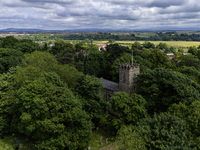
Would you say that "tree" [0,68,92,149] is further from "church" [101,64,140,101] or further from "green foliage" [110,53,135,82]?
"green foliage" [110,53,135,82]

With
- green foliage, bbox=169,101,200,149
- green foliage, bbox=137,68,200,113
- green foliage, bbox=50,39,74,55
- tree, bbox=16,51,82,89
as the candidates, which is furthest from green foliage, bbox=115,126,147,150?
green foliage, bbox=50,39,74,55

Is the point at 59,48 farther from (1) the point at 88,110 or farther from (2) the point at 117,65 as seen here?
(1) the point at 88,110

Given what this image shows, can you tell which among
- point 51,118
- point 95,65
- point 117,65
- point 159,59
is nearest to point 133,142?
point 51,118

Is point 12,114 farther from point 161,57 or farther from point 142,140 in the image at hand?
point 161,57

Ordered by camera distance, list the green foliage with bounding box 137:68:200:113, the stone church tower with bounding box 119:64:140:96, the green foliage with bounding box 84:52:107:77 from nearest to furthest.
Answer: the green foliage with bounding box 137:68:200:113, the stone church tower with bounding box 119:64:140:96, the green foliage with bounding box 84:52:107:77

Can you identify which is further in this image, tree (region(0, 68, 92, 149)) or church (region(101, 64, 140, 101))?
church (region(101, 64, 140, 101))
